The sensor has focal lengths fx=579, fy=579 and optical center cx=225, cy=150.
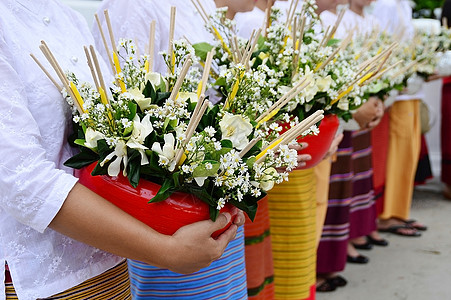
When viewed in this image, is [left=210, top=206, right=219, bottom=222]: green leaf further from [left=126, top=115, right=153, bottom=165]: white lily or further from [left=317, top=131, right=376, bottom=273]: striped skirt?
[left=317, top=131, right=376, bottom=273]: striped skirt

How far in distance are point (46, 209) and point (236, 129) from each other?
0.41m

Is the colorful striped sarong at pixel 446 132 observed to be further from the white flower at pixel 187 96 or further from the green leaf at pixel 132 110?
the green leaf at pixel 132 110

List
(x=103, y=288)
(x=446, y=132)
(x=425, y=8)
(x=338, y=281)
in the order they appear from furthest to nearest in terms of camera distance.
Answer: (x=425, y=8) → (x=446, y=132) → (x=338, y=281) → (x=103, y=288)

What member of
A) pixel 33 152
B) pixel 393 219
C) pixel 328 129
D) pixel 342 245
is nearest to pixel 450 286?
pixel 342 245

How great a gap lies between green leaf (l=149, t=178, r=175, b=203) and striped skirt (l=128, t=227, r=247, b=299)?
0.38 m

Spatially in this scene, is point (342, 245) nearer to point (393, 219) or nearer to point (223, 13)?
point (393, 219)

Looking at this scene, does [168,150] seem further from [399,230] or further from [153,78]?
[399,230]

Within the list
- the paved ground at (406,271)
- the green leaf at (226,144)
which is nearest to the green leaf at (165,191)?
the green leaf at (226,144)

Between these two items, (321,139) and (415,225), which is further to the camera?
(415,225)

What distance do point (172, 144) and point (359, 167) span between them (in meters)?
2.86

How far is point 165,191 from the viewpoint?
112 cm

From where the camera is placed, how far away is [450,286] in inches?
139

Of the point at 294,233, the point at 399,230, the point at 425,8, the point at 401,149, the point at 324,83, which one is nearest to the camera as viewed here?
the point at 324,83

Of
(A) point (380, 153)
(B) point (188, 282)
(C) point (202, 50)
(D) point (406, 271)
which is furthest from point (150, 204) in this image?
(A) point (380, 153)
